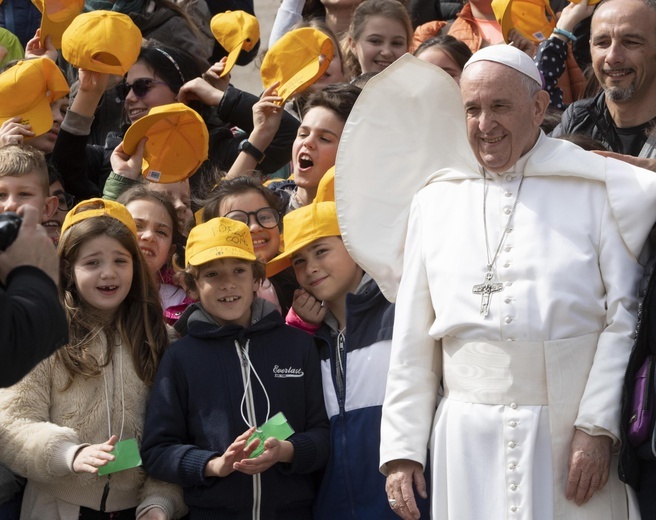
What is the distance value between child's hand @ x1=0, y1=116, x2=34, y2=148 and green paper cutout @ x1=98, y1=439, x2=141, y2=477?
2004 mm

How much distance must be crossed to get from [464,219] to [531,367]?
600 millimetres

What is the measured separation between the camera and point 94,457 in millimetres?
4203

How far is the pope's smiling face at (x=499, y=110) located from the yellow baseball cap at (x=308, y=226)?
1003mm

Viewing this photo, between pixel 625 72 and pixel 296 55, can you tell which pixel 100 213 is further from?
pixel 625 72

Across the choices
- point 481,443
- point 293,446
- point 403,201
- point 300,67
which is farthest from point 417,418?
point 300,67

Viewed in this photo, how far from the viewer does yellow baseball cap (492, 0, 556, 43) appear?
240 inches

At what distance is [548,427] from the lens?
12.7 ft

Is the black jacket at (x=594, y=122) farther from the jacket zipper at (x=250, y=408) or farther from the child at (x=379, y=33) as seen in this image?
the jacket zipper at (x=250, y=408)

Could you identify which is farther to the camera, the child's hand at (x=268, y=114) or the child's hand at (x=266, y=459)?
the child's hand at (x=268, y=114)

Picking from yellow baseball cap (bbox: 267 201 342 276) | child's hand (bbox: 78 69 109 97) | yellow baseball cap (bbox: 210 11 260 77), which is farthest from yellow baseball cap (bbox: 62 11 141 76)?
yellow baseball cap (bbox: 267 201 342 276)

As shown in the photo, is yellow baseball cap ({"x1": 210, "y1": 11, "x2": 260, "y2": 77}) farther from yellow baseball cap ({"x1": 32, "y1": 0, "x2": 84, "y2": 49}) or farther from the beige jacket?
the beige jacket

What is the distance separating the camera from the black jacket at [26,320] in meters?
3.14

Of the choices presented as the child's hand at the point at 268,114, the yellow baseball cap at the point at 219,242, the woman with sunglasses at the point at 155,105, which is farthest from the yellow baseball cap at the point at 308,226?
the woman with sunglasses at the point at 155,105

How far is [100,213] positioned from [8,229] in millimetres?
1679
